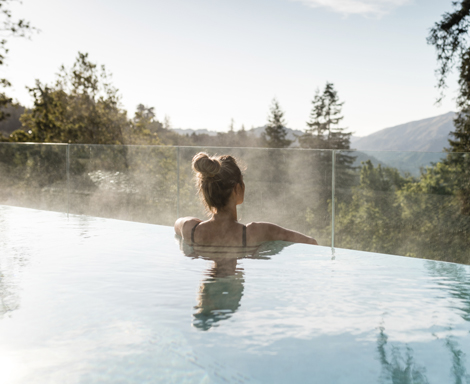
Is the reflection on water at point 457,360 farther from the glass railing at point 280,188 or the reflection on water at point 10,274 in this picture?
the glass railing at point 280,188

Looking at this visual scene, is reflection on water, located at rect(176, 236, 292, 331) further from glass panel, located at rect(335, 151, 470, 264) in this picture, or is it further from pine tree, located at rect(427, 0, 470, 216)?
pine tree, located at rect(427, 0, 470, 216)

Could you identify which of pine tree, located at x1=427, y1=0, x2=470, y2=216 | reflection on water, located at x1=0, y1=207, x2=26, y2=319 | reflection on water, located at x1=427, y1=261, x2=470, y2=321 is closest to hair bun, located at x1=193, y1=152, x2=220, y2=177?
reflection on water, located at x1=0, y1=207, x2=26, y2=319

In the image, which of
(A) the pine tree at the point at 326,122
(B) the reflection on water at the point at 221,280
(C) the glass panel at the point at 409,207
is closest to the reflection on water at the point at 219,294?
(B) the reflection on water at the point at 221,280

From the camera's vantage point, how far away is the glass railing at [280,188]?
813 cm

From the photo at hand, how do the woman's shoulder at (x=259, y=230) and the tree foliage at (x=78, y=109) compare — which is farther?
the tree foliage at (x=78, y=109)

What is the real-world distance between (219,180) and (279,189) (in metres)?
5.61

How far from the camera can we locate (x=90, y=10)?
32625 millimetres

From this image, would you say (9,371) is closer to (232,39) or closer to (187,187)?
(187,187)

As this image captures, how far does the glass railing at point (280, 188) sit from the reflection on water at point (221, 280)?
12.4 feet

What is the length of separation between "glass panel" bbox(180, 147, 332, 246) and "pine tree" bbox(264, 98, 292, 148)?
56.8 metres

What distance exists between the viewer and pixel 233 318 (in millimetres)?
2355

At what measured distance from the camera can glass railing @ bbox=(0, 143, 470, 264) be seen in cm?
813

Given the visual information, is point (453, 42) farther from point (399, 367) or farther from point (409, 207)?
point (399, 367)

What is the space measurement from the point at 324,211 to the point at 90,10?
30.0 meters
